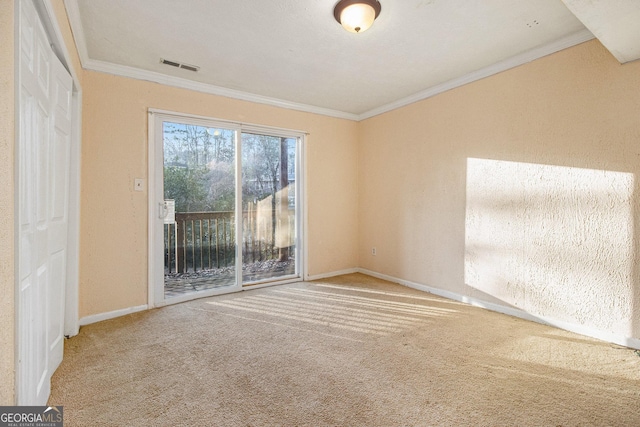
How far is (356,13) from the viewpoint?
205 cm

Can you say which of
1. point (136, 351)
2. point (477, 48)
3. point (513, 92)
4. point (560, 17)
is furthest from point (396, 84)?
point (136, 351)

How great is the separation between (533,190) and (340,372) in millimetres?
2399

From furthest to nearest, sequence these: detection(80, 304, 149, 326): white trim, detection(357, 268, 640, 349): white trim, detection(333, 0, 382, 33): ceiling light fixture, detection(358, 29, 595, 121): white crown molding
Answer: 1. detection(80, 304, 149, 326): white trim
2. detection(358, 29, 595, 121): white crown molding
3. detection(357, 268, 640, 349): white trim
4. detection(333, 0, 382, 33): ceiling light fixture

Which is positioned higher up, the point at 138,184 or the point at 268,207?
the point at 138,184

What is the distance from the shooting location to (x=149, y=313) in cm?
308

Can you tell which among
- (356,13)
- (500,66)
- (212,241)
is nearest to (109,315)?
(212,241)

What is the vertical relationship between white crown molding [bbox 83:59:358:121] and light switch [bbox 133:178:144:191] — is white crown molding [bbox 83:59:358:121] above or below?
above

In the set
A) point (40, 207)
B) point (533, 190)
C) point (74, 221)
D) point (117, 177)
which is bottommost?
point (74, 221)

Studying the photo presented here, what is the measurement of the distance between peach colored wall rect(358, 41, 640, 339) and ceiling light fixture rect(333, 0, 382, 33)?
1.74 meters

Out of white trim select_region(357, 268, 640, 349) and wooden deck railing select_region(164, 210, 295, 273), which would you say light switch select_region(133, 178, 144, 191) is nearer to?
wooden deck railing select_region(164, 210, 295, 273)

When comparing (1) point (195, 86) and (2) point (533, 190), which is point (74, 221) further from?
(2) point (533, 190)

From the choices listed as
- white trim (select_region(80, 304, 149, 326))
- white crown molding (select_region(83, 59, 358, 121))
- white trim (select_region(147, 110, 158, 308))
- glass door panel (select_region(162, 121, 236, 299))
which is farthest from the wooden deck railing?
white crown molding (select_region(83, 59, 358, 121))

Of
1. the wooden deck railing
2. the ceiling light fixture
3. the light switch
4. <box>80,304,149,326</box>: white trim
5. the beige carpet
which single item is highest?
the ceiling light fixture

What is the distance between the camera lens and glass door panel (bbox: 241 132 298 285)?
3.95 meters
